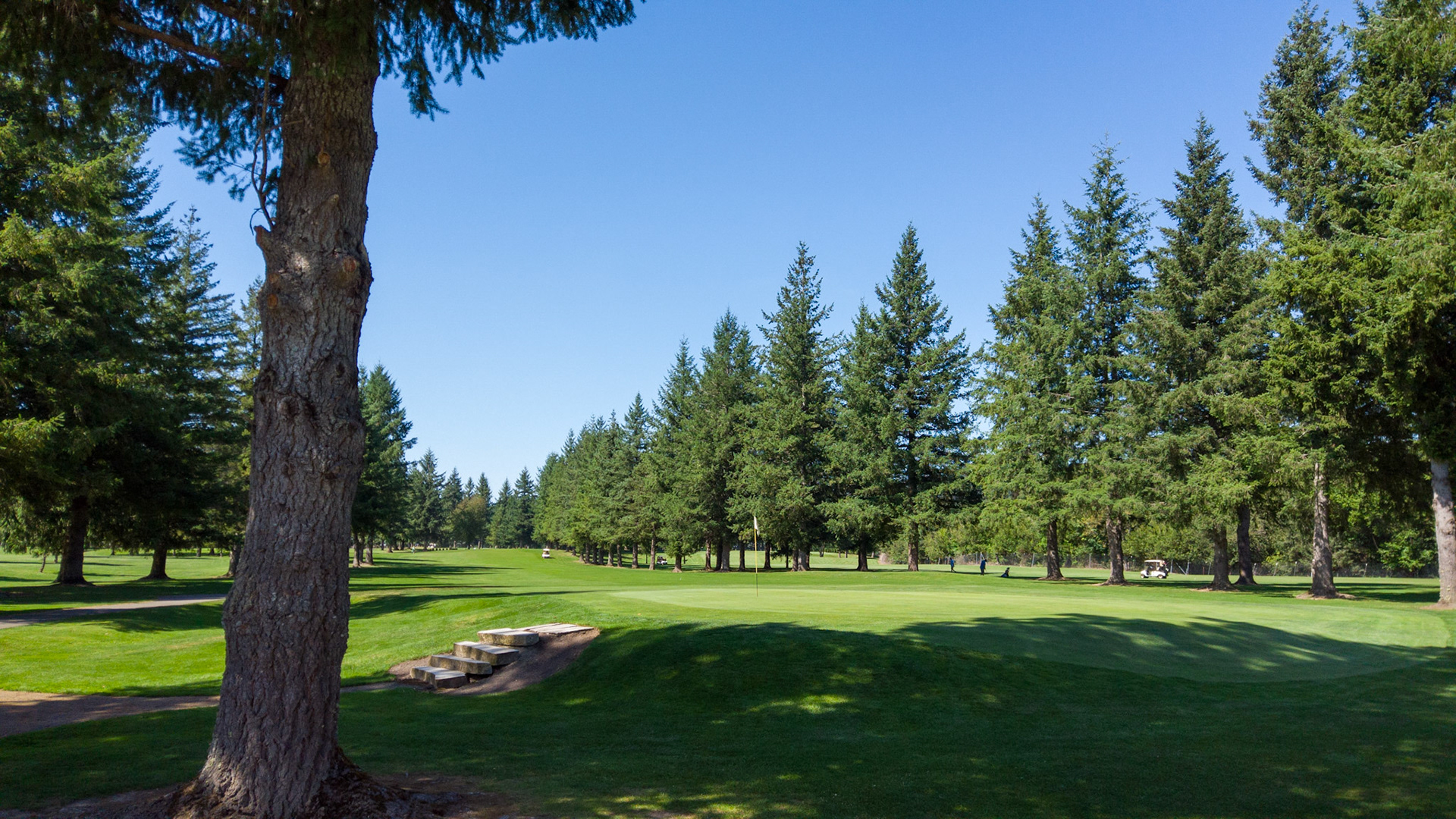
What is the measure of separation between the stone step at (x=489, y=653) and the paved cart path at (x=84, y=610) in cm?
728

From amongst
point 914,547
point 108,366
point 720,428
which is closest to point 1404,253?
point 914,547

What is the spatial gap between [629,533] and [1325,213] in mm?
47350

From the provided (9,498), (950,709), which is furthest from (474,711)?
(9,498)

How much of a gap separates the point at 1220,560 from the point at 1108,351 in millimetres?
11136

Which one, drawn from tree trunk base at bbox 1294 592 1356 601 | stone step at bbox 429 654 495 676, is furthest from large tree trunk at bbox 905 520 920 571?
stone step at bbox 429 654 495 676

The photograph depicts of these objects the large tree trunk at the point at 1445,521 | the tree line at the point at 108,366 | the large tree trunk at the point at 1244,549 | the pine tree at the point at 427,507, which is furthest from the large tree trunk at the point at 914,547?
the pine tree at the point at 427,507

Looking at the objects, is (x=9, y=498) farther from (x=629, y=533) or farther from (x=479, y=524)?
(x=479, y=524)

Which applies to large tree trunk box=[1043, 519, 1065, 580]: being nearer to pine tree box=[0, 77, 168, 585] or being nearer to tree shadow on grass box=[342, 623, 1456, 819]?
tree shadow on grass box=[342, 623, 1456, 819]

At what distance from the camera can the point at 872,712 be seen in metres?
9.50

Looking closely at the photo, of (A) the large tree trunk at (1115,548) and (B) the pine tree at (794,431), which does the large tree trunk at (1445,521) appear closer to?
(A) the large tree trunk at (1115,548)

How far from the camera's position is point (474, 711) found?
397 inches

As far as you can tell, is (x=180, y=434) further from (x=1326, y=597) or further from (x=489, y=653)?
(x=1326, y=597)

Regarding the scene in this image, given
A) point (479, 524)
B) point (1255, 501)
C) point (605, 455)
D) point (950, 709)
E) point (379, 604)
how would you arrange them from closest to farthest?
point (950, 709) < point (379, 604) < point (1255, 501) < point (605, 455) < point (479, 524)

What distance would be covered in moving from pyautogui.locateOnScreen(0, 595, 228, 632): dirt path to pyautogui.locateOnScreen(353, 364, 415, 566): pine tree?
12865 millimetres
